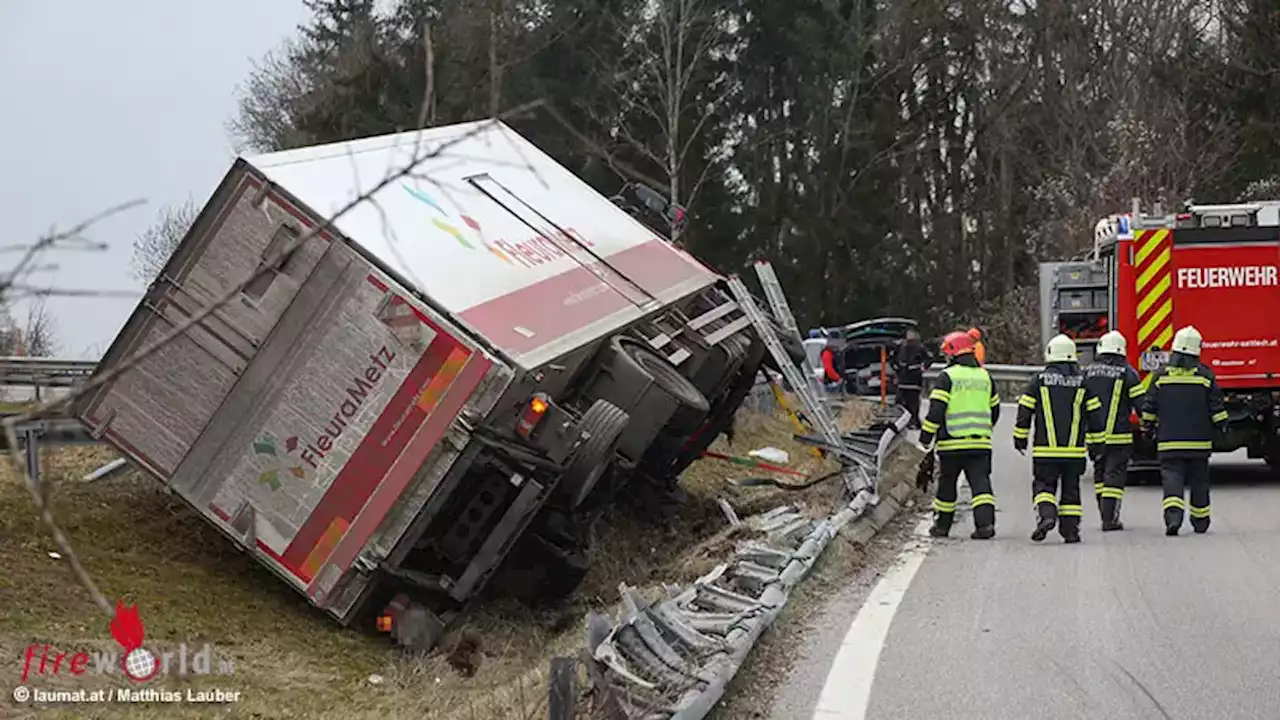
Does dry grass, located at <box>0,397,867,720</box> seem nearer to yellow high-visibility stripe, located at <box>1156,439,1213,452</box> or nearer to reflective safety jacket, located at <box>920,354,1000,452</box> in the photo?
reflective safety jacket, located at <box>920,354,1000,452</box>

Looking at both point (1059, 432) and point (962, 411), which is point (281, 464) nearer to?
point (962, 411)

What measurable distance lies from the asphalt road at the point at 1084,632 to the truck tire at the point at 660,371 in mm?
1934

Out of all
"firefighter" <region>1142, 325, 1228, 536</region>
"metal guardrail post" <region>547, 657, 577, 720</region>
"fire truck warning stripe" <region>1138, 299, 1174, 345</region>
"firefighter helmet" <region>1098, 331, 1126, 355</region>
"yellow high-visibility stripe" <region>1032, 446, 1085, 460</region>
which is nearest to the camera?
"metal guardrail post" <region>547, 657, 577, 720</region>

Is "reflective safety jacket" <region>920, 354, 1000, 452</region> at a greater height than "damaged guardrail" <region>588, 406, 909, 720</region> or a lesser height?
greater

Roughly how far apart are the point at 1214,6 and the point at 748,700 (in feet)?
107

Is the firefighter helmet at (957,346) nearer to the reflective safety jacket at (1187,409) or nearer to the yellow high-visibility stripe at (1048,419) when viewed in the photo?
the yellow high-visibility stripe at (1048,419)

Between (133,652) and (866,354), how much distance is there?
2310 centimetres

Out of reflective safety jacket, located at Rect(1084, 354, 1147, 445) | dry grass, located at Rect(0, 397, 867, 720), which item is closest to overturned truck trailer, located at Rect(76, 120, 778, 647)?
dry grass, located at Rect(0, 397, 867, 720)

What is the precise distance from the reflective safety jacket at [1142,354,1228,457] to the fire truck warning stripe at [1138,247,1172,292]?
2609 mm

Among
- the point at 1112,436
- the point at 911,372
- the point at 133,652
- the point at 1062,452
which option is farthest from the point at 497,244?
the point at 911,372

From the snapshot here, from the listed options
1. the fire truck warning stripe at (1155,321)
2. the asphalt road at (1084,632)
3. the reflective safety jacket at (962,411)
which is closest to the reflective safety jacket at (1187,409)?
the asphalt road at (1084,632)

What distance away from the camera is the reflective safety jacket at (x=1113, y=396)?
11.0m

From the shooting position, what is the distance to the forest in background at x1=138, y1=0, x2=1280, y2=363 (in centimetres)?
3375

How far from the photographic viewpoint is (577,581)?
9617 mm
